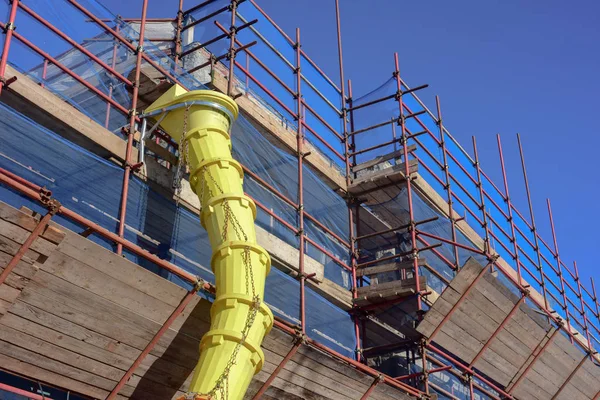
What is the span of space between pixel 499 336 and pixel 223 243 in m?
7.04

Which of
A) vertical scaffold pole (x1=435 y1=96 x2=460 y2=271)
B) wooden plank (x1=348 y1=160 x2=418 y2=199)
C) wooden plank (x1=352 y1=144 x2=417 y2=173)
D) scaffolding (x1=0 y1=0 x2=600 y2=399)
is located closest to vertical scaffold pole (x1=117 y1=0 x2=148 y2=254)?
scaffolding (x1=0 y1=0 x2=600 y2=399)

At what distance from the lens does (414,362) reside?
14.2m

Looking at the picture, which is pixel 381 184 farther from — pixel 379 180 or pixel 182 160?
pixel 182 160

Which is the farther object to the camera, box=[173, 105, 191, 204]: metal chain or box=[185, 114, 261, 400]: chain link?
box=[173, 105, 191, 204]: metal chain

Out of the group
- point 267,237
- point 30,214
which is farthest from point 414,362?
point 30,214

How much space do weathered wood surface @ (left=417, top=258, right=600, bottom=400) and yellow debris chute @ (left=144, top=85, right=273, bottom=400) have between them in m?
4.68

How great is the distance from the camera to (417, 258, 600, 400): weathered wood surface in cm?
1265

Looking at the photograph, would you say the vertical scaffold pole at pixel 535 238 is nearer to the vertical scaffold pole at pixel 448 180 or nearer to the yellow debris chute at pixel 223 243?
the vertical scaffold pole at pixel 448 180

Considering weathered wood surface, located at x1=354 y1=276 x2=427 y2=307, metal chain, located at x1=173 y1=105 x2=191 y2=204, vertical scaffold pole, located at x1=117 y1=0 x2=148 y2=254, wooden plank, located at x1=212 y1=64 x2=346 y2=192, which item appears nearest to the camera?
vertical scaffold pole, located at x1=117 y1=0 x2=148 y2=254

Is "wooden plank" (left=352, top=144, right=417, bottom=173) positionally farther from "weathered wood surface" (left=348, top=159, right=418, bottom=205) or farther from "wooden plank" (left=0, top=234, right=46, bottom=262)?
"wooden plank" (left=0, top=234, right=46, bottom=262)

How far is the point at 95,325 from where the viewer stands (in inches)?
283

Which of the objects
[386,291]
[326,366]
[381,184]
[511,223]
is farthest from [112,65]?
[511,223]

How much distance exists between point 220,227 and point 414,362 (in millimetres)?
6774

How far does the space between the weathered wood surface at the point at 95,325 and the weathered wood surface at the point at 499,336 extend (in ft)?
16.0
